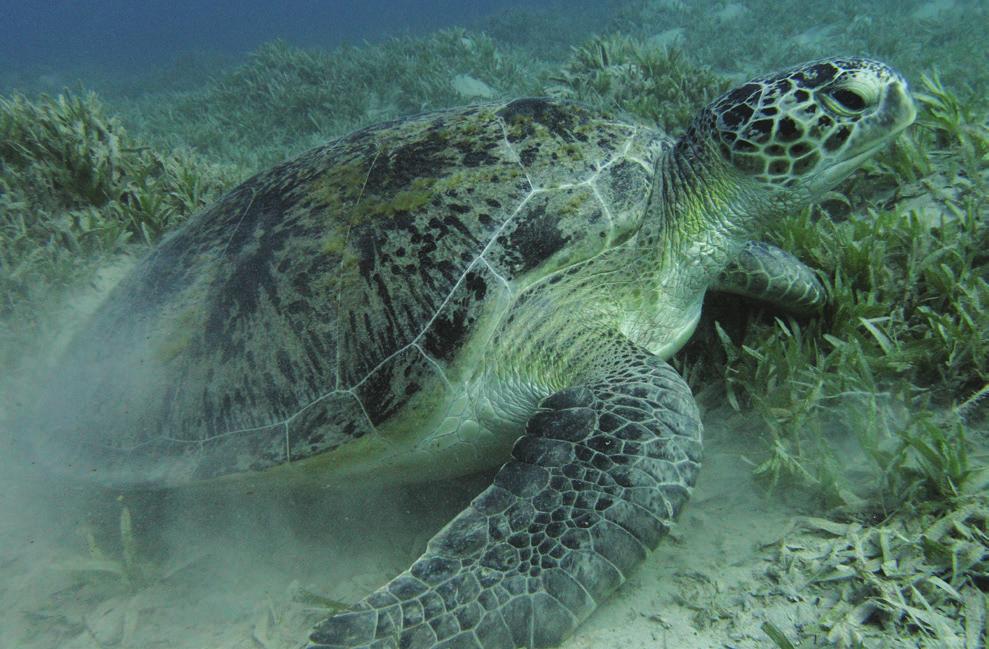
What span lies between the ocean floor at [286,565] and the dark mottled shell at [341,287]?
0.29 metres

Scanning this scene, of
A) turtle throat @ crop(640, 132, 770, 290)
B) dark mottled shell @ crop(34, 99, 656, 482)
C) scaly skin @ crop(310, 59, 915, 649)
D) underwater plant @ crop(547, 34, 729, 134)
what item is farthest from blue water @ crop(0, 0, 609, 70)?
scaly skin @ crop(310, 59, 915, 649)

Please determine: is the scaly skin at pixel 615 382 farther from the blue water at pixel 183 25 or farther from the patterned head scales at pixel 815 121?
the blue water at pixel 183 25

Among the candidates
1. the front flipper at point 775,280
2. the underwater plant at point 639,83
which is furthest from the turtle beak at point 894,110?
the underwater plant at point 639,83

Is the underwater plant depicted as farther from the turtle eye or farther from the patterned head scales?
the turtle eye

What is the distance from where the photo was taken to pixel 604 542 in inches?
52.8

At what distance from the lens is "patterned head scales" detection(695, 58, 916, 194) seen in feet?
6.02

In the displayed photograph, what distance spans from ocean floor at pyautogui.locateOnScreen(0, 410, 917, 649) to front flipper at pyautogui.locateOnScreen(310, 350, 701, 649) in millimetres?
176

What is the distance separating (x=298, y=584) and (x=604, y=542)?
3.70ft

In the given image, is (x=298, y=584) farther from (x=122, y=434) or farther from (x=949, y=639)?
(x=949, y=639)

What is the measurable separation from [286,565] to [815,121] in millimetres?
2422

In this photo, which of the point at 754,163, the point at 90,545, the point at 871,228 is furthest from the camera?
the point at 871,228

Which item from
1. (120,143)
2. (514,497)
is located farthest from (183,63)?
(514,497)

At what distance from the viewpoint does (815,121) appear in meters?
1.85

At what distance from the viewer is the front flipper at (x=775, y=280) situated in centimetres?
211
